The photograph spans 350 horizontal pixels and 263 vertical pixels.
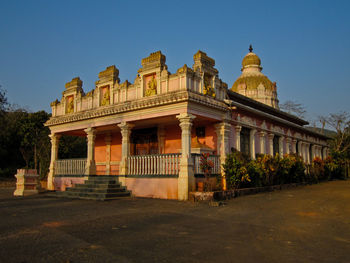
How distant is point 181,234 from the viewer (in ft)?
19.0

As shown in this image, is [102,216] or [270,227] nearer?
[270,227]

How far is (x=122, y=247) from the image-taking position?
481 cm

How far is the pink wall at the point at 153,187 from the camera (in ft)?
38.7

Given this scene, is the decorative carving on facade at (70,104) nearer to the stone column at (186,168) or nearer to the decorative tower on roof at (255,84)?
the stone column at (186,168)

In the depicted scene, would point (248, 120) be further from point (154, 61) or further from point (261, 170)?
point (154, 61)

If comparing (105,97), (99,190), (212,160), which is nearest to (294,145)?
(212,160)

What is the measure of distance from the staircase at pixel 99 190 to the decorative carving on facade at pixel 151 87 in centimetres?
414

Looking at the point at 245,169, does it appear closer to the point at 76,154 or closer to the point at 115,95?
the point at 115,95

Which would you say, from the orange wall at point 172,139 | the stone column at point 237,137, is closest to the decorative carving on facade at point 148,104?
the stone column at point 237,137

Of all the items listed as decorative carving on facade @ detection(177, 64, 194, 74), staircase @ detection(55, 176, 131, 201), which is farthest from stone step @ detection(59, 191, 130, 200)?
decorative carving on facade @ detection(177, 64, 194, 74)

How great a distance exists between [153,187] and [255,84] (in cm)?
2068

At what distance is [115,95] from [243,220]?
949 centimetres

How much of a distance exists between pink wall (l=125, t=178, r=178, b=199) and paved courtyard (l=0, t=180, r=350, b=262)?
96.1 inches

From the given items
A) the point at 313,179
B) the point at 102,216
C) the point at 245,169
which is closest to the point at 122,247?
the point at 102,216
